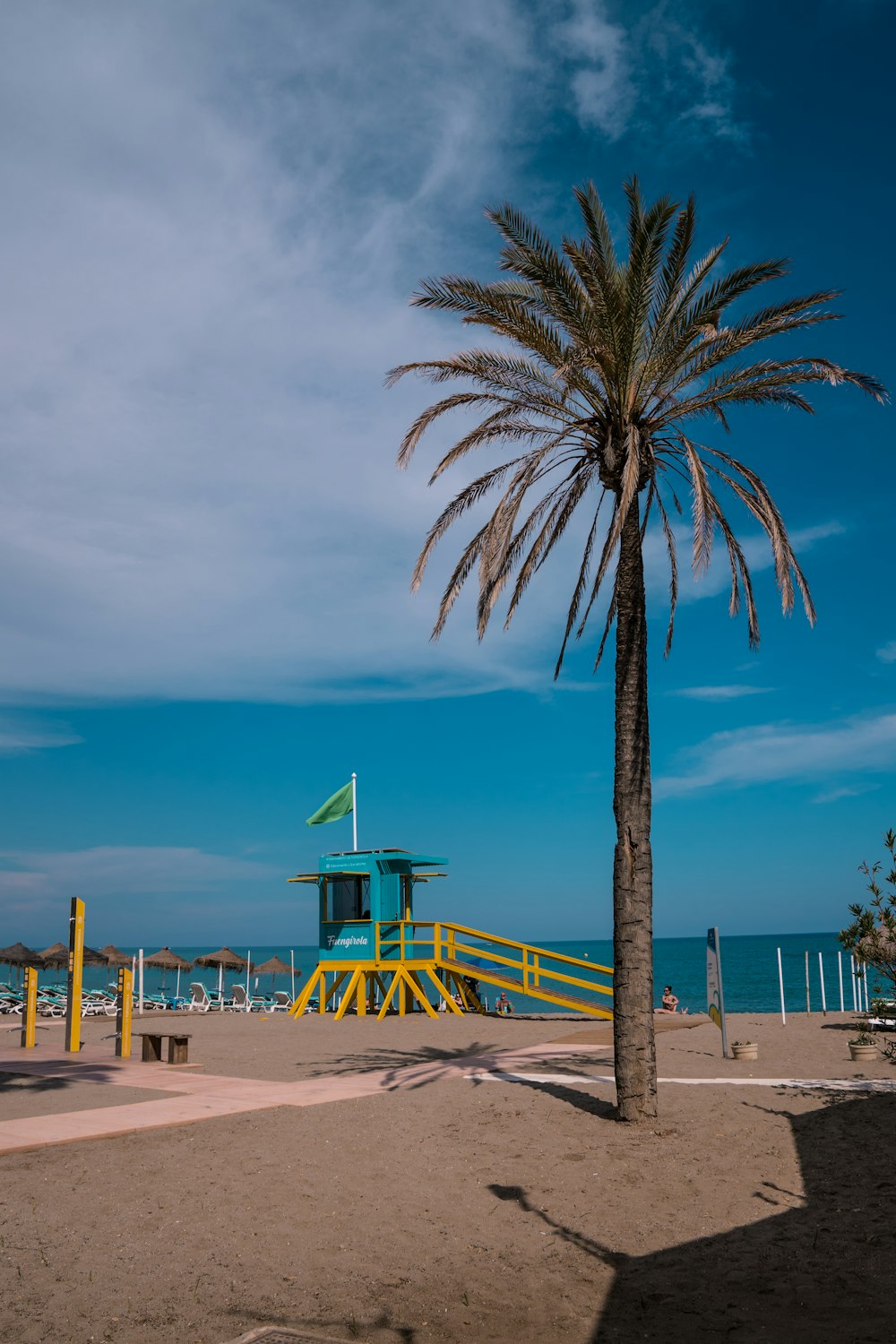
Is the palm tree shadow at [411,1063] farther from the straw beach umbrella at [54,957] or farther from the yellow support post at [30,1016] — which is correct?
the straw beach umbrella at [54,957]

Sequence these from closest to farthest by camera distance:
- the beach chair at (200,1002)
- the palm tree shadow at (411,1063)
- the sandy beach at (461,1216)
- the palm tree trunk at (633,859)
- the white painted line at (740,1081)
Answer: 1. the sandy beach at (461,1216)
2. the palm tree trunk at (633,859)
3. the white painted line at (740,1081)
4. the palm tree shadow at (411,1063)
5. the beach chair at (200,1002)

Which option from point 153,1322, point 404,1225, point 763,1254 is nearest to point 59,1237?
point 153,1322

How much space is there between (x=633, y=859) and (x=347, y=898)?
50.6 ft

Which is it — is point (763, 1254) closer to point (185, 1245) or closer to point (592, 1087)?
point (185, 1245)

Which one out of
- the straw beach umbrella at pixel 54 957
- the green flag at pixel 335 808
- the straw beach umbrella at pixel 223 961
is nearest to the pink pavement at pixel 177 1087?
the green flag at pixel 335 808

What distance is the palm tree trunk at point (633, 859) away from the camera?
34.6ft

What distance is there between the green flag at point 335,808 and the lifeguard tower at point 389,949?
2.73 meters

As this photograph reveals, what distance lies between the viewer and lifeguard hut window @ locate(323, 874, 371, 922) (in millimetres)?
24922

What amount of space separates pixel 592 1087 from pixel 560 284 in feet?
30.9

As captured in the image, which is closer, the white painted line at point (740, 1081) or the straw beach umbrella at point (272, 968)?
the white painted line at point (740, 1081)

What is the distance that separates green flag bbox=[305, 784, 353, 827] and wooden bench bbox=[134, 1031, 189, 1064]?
1213cm

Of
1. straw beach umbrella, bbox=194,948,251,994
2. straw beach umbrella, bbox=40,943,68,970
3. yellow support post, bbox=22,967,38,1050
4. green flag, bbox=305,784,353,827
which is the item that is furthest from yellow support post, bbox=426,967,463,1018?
straw beach umbrella, bbox=40,943,68,970

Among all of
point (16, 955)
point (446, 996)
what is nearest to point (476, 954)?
point (446, 996)

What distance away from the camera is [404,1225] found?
739cm
